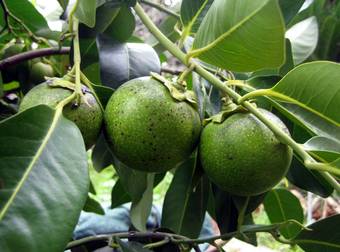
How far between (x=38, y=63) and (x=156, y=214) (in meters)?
0.94

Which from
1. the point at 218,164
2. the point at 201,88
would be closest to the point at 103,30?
the point at 201,88

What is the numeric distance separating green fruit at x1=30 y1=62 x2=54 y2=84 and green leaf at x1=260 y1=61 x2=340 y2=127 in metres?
0.54

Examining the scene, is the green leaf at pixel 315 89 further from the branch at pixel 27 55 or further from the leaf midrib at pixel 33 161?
the branch at pixel 27 55

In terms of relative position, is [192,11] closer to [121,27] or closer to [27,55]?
[121,27]

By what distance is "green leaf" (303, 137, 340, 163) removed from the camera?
1.84ft

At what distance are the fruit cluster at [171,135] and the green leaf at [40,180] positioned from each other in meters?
0.08

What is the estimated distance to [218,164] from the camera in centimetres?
61

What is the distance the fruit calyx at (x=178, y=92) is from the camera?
63cm

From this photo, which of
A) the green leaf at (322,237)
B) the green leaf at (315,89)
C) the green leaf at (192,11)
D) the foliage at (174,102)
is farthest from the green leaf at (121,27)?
the green leaf at (322,237)

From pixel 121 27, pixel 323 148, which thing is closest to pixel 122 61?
pixel 121 27

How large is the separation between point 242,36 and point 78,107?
0.76 feet

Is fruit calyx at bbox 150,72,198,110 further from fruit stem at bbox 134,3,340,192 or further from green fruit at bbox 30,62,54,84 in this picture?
green fruit at bbox 30,62,54,84

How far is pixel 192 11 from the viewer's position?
729 mm

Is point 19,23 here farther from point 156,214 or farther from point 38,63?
point 156,214
